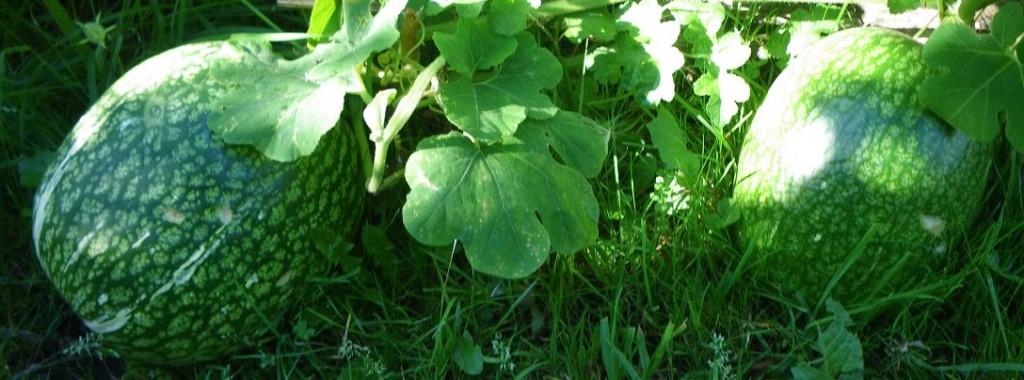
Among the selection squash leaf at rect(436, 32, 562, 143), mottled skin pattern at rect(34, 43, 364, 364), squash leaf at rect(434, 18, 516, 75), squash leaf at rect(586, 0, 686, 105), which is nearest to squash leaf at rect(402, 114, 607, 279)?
squash leaf at rect(436, 32, 562, 143)

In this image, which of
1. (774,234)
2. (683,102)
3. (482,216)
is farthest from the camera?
(683,102)

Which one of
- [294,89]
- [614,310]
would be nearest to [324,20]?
[294,89]

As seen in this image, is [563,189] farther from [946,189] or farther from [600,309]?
[946,189]

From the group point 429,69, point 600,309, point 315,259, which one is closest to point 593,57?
point 429,69

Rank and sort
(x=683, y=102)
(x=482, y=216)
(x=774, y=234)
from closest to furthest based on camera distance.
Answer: (x=482, y=216) → (x=774, y=234) → (x=683, y=102)

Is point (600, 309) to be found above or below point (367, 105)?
below

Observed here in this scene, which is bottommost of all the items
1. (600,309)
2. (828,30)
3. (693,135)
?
(600,309)
